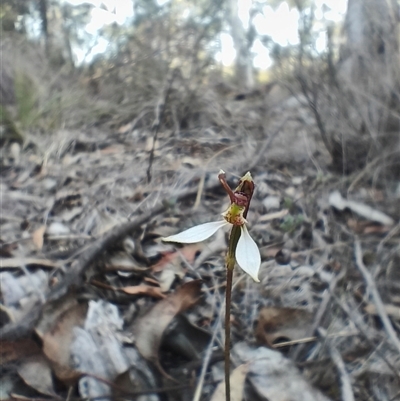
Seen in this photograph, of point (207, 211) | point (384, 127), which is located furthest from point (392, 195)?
point (207, 211)

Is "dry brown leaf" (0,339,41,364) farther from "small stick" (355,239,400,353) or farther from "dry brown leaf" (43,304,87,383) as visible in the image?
"small stick" (355,239,400,353)

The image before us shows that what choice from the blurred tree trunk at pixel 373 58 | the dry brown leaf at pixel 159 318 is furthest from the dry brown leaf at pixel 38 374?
the blurred tree trunk at pixel 373 58

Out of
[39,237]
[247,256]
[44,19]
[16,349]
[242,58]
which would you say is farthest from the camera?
[242,58]

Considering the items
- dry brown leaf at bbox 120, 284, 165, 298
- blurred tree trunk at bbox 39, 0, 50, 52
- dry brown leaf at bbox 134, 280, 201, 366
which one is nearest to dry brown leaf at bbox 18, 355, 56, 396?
dry brown leaf at bbox 134, 280, 201, 366

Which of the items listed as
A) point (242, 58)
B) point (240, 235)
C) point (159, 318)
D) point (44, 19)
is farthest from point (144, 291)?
point (242, 58)

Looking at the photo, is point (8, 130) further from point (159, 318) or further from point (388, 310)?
point (388, 310)

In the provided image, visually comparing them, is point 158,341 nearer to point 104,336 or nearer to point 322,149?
point 104,336
